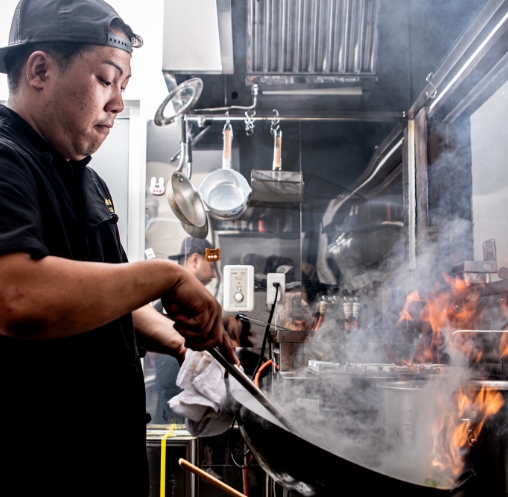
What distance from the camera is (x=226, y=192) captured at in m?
2.88

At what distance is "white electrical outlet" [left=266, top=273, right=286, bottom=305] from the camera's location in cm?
282

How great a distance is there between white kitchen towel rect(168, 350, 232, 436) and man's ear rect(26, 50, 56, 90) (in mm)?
929

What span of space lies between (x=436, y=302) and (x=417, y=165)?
872 millimetres

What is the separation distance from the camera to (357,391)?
1631 millimetres

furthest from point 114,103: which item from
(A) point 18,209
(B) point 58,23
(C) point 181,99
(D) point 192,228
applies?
(D) point 192,228

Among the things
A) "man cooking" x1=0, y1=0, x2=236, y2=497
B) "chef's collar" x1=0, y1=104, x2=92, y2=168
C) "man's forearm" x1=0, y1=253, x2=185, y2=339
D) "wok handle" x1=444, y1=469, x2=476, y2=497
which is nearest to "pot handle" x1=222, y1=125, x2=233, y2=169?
→ "man cooking" x1=0, y1=0, x2=236, y2=497

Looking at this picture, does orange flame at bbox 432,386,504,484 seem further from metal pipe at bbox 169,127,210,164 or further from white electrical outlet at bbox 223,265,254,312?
metal pipe at bbox 169,127,210,164

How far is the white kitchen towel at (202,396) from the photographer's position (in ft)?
5.02

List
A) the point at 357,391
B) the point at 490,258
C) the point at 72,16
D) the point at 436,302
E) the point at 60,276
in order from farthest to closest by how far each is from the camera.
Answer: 1. the point at 436,302
2. the point at 490,258
3. the point at 357,391
4. the point at 72,16
5. the point at 60,276

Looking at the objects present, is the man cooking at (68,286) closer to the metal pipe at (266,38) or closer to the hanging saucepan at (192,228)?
the metal pipe at (266,38)

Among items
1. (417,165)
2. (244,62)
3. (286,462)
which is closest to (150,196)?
(244,62)

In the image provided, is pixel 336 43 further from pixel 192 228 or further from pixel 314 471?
pixel 314 471

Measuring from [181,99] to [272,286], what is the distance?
127 centimetres

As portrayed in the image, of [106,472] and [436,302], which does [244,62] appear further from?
[106,472]
